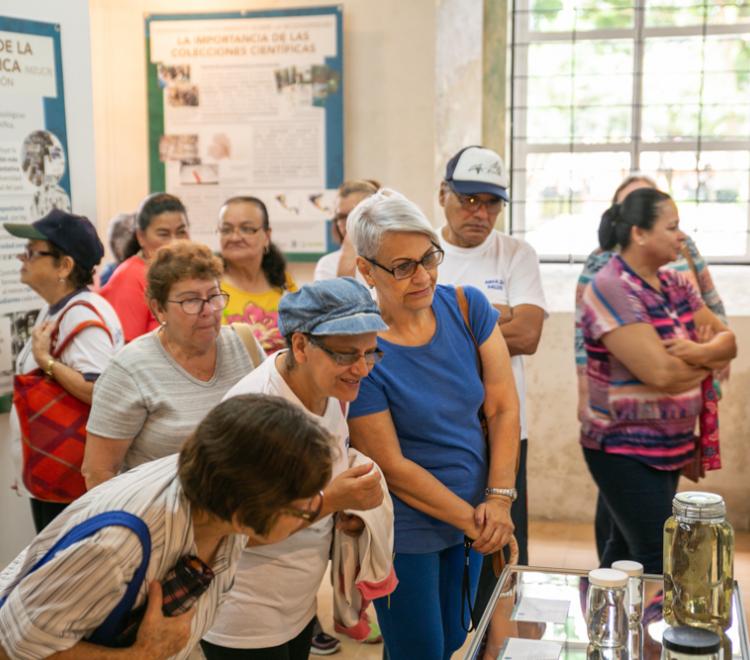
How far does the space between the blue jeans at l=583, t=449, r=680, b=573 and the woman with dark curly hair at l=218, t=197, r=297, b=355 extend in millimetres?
1166

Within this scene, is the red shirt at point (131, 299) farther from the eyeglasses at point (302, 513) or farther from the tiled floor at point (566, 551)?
the eyeglasses at point (302, 513)

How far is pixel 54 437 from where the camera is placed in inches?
114

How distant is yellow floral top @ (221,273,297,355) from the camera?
332 centimetres

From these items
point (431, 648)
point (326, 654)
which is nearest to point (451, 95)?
point (326, 654)

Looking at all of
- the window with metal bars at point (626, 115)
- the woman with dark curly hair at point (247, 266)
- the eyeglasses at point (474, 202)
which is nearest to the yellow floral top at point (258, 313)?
the woman with dark curly hair at point (247, 266)

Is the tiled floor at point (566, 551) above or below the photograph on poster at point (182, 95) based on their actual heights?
below

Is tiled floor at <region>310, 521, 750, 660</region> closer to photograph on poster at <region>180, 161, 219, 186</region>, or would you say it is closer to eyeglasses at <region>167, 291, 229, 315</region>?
eyeglasses at <region>167, 291, 229, 315</region>

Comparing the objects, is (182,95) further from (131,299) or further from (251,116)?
(131,299)

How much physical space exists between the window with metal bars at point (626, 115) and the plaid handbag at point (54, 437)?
328cm

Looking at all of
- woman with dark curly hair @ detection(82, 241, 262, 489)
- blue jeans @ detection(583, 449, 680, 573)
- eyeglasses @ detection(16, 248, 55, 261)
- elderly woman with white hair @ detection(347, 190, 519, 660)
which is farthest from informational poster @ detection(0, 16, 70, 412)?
blue jeans @ detection(583, 449, 680, 573)

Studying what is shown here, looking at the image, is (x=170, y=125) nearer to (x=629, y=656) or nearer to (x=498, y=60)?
(x=498, y=60)

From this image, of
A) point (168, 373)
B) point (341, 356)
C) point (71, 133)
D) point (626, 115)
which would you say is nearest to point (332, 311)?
point (341, 356)

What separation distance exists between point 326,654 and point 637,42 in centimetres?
365

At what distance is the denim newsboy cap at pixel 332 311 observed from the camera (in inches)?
77.3
